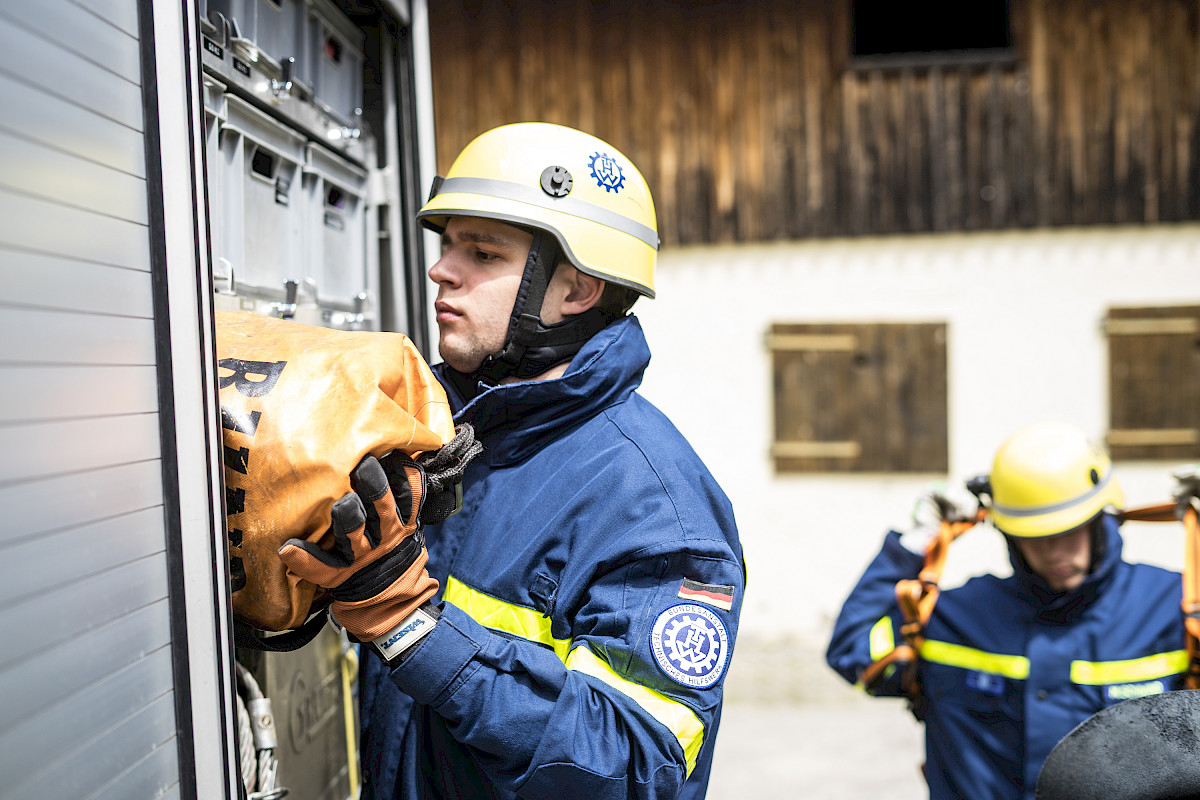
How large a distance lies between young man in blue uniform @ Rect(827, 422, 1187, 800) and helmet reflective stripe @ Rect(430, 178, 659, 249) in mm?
1511

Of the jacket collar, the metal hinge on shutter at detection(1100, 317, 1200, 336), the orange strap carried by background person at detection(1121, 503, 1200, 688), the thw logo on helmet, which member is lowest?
the orange strap carried by background person at detection(1121, 503, 1200, 688)

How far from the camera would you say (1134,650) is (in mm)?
2463

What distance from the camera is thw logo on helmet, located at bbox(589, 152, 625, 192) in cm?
192

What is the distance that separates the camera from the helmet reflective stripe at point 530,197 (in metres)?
1.84

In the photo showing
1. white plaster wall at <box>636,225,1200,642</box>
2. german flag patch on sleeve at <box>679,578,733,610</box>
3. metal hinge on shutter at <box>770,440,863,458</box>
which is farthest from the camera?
metal hinge on shutter at <box>770,440,863,458</box>

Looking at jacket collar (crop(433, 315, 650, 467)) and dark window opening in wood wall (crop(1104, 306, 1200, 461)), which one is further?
dark window opening in wood wall (crop(1104, 306, 1200, 461))

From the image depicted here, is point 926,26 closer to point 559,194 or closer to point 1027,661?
point 1027,661

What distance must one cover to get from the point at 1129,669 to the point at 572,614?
173 centimetres

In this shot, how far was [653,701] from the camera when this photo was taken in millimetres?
1445

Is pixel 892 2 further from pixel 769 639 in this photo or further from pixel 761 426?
pixel 769 639

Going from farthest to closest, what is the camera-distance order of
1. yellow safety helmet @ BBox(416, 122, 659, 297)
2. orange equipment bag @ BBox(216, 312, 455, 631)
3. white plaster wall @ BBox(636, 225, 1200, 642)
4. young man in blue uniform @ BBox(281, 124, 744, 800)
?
white plaster wall @ BBox(636, 225, 1200, 642) < yellow safety helmet @ BBox(416, 122, 659, 297) < young man in blue uniform @ BBox(281, 124, 744, 800) < orange equipment bag @ BBox(216, 312, 455, 631)

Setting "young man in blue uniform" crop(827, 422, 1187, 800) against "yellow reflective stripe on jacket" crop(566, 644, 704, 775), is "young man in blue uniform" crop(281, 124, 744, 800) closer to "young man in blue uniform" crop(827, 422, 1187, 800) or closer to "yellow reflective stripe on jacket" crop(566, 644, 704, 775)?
"yellow reflective stripe on jacket" crop(566, 644, 704, 775)

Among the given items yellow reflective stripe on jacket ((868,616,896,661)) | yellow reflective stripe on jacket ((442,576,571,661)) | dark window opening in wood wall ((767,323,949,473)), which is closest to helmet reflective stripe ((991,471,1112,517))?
yellow reflective stripe on jacket ((868,616,896,661))

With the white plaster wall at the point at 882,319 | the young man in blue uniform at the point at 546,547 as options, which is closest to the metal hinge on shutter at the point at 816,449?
the white plaster wall at the point at 882,319
